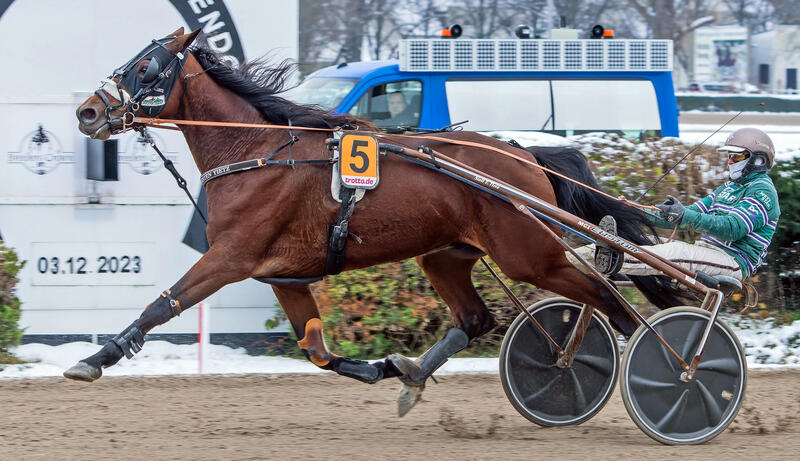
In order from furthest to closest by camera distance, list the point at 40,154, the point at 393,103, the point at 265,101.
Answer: the point at 393,103 < the point at 40,154 < the point at 265,101

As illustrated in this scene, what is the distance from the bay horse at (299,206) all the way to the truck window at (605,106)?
5345mm

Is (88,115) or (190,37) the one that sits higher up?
(190,37)

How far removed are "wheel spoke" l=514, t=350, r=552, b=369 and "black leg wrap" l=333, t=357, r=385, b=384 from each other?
29.4 inches

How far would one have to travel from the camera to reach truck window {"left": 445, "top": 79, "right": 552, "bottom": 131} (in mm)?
10023

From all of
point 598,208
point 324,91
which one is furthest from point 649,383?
→ point 324,91

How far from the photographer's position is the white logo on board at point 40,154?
6852 millimetres

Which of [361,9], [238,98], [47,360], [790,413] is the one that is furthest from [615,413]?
[361,9]

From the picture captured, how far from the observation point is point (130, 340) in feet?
14.6

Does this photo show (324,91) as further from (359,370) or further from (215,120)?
(359,370)

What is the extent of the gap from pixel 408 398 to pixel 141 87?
2009mm

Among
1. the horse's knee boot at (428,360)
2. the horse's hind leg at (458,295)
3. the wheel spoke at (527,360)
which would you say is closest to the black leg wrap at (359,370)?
the horse's knee boot at (428,360)

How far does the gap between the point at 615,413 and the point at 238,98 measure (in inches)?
106

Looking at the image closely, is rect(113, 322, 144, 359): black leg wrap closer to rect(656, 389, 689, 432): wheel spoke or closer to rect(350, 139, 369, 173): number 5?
rect(350, 139, 369, 173): number 5

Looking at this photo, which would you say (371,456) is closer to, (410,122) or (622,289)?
(622,289)
